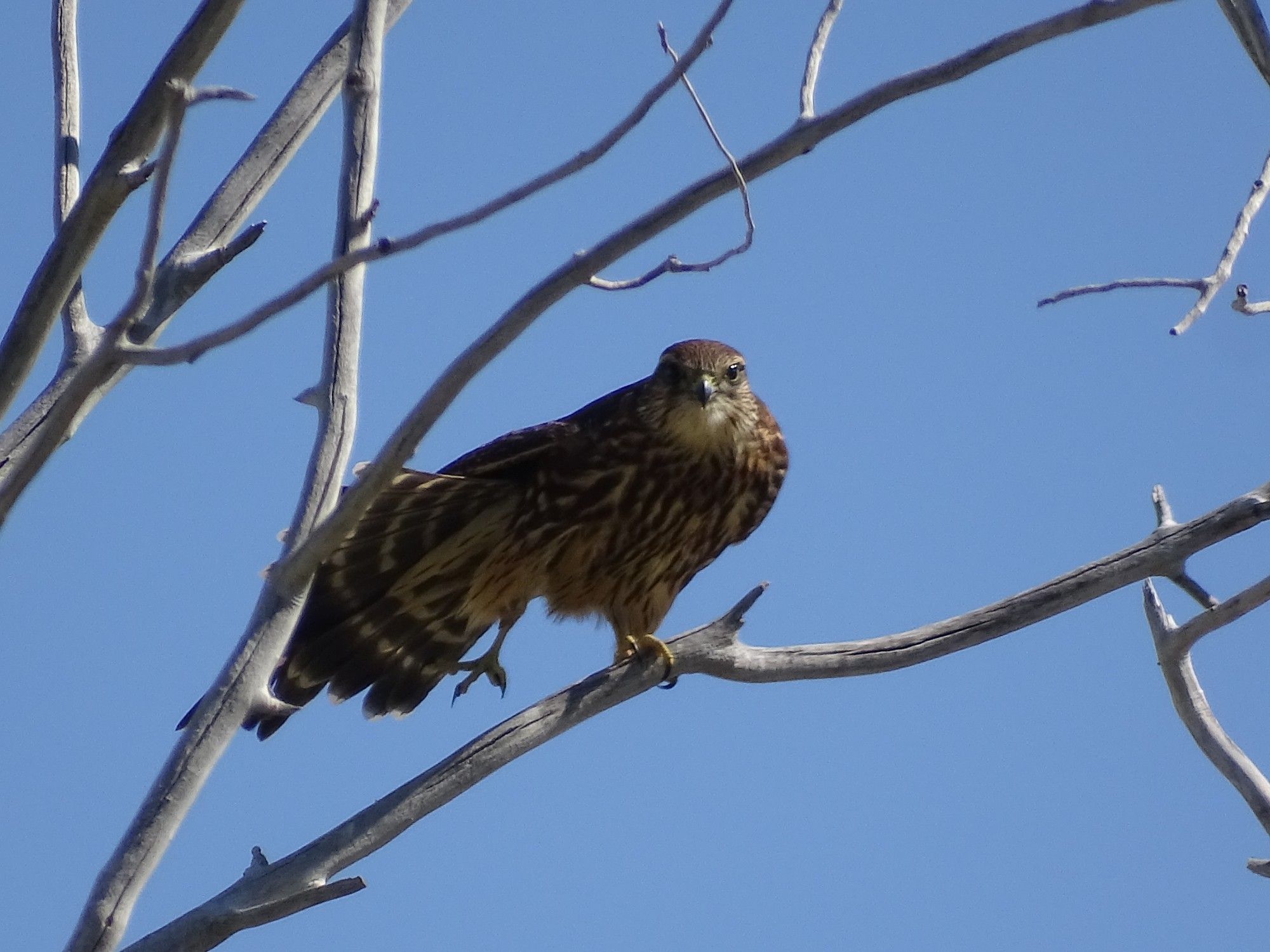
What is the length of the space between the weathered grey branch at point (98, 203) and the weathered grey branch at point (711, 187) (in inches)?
22.8

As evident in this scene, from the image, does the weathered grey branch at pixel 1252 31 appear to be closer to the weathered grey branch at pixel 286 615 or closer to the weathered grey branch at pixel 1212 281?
the weathered grey branch at pixel 1212 281

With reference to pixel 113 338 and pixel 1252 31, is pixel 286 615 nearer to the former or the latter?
pixel 113 338

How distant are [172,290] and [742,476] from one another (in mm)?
2207

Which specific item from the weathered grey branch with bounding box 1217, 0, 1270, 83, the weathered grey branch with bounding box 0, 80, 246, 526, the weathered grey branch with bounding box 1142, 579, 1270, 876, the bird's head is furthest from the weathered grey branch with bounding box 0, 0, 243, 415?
the bird's head

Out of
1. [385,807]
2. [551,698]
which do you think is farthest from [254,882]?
[551,698]

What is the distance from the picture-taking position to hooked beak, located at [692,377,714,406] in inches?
185

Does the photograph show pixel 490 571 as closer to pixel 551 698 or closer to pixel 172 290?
pixel 551 698

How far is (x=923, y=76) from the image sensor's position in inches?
97.7

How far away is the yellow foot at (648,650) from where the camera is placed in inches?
141

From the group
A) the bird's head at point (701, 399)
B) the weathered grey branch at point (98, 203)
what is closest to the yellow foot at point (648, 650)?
the bird's head at point (701, 399)

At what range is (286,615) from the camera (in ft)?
9.58

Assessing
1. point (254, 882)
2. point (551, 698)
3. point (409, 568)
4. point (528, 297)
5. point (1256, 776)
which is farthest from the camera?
point (409, 568)

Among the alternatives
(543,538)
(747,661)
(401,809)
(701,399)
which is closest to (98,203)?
(401,809)

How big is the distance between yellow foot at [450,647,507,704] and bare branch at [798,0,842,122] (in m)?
2.42
